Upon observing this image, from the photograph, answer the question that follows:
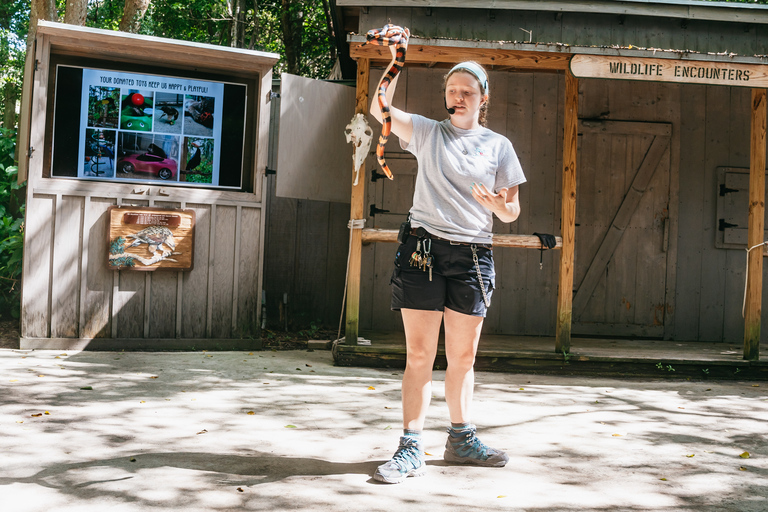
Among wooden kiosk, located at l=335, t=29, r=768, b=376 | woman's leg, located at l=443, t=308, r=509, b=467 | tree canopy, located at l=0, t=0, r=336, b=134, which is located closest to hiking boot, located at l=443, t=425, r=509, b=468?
woman's leg, located at l=443, t=308, r=509, b=467

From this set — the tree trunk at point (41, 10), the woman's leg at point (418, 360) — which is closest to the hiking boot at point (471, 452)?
the woman's leg at point (418, 360)

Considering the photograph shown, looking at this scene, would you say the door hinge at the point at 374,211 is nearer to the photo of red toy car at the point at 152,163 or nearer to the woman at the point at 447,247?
the photo of red toy car at the point at 152,163

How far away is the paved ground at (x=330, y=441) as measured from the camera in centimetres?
265

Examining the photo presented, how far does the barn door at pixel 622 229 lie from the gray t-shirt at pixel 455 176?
4820 millimetres

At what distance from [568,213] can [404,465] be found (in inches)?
146

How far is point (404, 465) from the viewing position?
2881mm

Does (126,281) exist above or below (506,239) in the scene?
below

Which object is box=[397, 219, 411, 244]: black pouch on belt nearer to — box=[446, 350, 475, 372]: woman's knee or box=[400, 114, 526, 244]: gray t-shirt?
box=[400, 114, 526, 244]: gray t-shirt

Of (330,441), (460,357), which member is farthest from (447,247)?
(330,441)

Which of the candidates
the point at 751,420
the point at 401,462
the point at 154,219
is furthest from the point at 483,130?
the point at 154,219

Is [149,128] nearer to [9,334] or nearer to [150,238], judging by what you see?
[150,238]

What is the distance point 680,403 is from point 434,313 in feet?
9.38

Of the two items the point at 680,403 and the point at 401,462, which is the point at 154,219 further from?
the point at 680,403

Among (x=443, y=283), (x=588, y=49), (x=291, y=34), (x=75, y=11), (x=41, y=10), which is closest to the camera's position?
(x=443, y=283)
